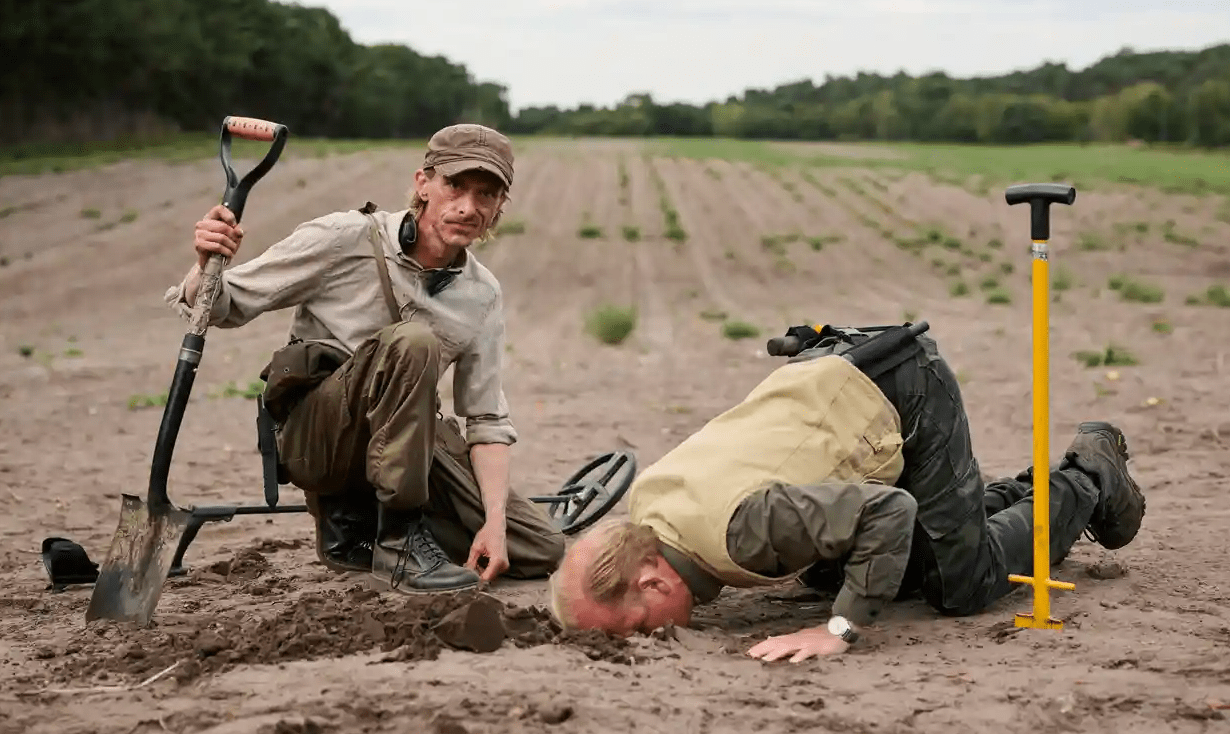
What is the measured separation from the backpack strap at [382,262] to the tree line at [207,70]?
105ft

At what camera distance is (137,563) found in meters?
4.53

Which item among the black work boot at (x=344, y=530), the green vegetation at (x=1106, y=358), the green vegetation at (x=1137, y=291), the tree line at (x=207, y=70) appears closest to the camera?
the black work boot at (x=344, y=530)

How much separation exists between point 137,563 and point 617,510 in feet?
7.94

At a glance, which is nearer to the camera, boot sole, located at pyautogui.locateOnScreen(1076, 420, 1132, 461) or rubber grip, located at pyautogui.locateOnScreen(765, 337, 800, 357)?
rubber grip, located at pyautogui.locateOnScreen(765, 337, 800, 357)

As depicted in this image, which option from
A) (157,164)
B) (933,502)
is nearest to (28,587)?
(933,502)

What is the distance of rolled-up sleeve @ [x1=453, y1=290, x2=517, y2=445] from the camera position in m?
5.10

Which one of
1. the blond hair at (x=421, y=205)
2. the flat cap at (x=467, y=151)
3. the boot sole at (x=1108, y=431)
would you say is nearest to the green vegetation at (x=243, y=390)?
the blond hair at (x=421, y=205)

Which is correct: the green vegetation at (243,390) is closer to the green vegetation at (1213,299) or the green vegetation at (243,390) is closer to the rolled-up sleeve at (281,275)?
the rolled-up sleeve at (281,275)

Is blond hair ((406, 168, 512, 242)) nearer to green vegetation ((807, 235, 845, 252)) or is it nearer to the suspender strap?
the suspender strap

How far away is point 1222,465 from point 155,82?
4297 centimetres

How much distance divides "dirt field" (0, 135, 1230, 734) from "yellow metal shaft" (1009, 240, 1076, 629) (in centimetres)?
10

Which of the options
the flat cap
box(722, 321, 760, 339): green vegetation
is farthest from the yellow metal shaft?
box(722, 321, 760, 339): green vegetation

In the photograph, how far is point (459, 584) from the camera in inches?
188

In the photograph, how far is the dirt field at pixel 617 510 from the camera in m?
3.46
